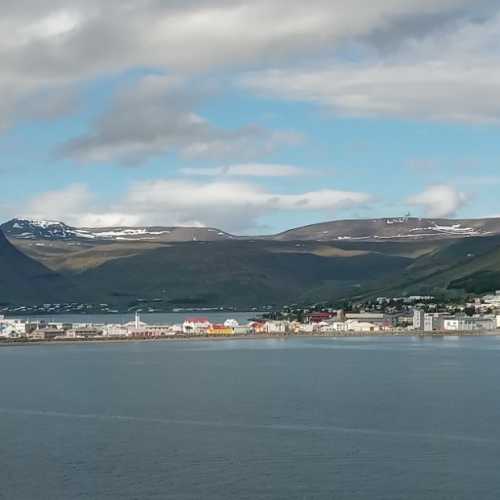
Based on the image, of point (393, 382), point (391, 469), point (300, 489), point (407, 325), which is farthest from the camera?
point (407, 325)

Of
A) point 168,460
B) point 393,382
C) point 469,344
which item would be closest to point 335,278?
point 469,344

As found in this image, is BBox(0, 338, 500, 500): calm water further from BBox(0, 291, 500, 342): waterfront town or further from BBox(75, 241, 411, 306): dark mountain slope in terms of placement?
BBox(75, 241, 411, 306): dark mountain slope

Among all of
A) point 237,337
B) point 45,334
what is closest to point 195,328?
point 237,337

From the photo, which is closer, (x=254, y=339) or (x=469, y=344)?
(x=469, y=344)

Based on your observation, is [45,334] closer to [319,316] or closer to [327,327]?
[327,327]

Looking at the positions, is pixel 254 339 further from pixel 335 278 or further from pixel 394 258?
pixel 394 258

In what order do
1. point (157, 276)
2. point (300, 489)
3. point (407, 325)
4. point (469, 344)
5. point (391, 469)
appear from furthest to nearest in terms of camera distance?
1. point (157, 276)
2. point (407, 325)
3. point (469, 344)
4. point (391, 469)
5. point (300, 489)

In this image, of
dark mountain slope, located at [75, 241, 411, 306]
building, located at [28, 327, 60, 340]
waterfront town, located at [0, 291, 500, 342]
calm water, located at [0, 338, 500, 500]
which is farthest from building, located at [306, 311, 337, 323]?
dark mountain slope, located at [75, 241, 411, 306]
